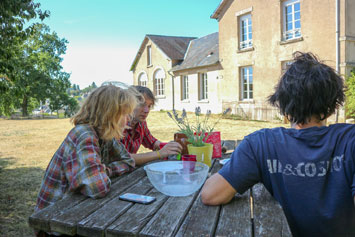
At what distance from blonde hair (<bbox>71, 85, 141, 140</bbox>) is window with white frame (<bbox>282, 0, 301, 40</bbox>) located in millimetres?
13396

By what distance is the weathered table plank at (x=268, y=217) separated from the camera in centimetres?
118

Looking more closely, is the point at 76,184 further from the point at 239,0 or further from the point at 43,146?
the point at 239,0

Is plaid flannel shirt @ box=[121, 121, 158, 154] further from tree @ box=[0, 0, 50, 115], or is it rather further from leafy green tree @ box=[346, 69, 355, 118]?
leafy green tree @ box=[346, 69, 355, 118]

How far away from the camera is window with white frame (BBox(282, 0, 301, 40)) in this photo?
44.2ft

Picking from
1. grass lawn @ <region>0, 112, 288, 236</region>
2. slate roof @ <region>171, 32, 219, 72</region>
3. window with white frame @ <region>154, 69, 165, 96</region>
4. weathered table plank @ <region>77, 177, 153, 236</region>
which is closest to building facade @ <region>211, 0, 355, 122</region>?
slate roof @ <region>171, 32, 219, 72</region>

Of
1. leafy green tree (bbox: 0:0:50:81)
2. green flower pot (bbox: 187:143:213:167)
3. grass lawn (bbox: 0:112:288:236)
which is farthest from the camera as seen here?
leafy green tree (bbox: 0:0:50:81)

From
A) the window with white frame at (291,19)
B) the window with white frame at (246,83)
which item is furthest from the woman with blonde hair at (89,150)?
the window with white frame at (246,83)

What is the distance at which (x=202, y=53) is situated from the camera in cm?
2059

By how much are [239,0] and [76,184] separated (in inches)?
642

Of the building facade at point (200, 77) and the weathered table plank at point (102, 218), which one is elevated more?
the building facade at point (200, 77)

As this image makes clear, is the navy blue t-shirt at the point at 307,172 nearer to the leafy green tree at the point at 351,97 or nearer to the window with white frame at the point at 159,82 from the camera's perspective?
the leafy green tree at the point at 351,97

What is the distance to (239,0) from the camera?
15938mm

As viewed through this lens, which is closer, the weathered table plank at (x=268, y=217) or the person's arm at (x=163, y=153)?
the weathered table plank at (x=268, y=217)

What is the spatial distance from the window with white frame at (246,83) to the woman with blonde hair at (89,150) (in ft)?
47.9
